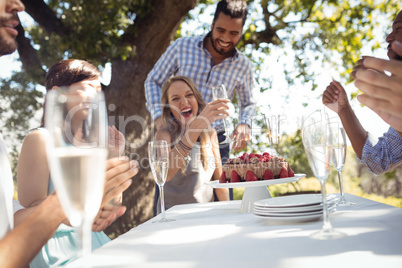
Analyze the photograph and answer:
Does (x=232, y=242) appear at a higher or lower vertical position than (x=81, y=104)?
lower

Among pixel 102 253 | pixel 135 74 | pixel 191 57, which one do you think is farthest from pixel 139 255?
pixel 135 74

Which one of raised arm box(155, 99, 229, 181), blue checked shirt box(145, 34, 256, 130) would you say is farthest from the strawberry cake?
blue checked shirt box(145, 34, 256, 130)

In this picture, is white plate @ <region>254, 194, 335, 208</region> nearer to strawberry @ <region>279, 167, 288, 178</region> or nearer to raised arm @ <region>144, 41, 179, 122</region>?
strawberry @ <region>279, 167, 288, 178</region>

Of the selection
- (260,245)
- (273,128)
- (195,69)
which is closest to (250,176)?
(273,128)

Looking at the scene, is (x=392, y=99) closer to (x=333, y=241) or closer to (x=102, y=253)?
(x=333, y=241)

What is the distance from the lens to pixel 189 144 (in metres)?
2.59

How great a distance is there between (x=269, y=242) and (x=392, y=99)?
446mm

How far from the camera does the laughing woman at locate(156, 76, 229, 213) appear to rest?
8.48 feet

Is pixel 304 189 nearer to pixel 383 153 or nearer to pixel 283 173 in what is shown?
pixel 383 153

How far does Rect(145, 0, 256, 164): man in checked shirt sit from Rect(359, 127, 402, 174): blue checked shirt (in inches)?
47.2

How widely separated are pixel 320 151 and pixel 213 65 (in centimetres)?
274

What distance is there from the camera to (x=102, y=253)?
36.9 inches

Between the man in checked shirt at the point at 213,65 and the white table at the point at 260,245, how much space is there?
2039mm

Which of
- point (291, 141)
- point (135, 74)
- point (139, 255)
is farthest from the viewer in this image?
point (291, 141)
